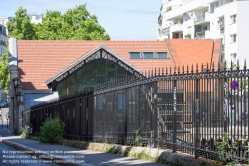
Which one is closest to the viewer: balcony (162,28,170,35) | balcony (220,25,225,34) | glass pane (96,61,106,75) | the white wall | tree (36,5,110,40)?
glass pane (96,61,106,75)

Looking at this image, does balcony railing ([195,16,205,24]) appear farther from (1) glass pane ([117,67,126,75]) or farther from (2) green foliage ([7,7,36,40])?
(1) glass pane ([117,67,126,75])

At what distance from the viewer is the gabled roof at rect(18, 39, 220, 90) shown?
185 ft

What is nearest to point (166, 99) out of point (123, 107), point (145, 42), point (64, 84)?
point (123, 107)

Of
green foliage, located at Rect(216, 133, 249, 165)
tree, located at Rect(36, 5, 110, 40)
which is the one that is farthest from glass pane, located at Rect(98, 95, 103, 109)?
tree, located at Rect(36, 5, 110, 40)

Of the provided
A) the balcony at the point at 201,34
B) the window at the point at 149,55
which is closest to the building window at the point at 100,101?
the window at the point at 149,55

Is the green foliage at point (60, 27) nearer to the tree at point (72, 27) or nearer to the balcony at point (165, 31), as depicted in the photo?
the tree at point (72, 27)

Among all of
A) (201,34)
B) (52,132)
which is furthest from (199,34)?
(52,132)

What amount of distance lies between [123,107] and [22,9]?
67.7 metres

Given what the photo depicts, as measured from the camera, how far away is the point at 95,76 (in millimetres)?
52938

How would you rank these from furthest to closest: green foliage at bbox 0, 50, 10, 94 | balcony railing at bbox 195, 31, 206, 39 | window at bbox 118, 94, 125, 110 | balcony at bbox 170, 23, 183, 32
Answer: balcony at bbox 170, 23, 183, 32 → balcony railing at bbox 195, 31, 206, 39 → green foliage at bbox 0, 50, 10, 94 → window at bbox 118, 94, 125, 110

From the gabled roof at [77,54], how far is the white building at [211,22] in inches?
289

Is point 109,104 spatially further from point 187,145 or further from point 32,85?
point 32,85

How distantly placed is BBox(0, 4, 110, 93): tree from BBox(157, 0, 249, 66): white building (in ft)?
45.0

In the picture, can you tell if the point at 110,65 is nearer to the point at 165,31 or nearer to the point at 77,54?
the point at 77,54
